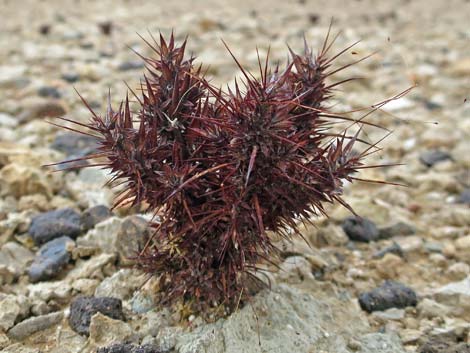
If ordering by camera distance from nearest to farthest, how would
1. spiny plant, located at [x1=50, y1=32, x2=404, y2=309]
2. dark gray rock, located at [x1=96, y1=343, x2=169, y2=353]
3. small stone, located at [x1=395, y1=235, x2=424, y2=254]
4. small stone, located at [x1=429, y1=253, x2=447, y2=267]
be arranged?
spiny plant, located at [x1=50, y1=32, x2=404, y2=309] → dark gray rock, located at [x1=96, y1=343, x2=169, y2=353] → small stone, located at [x1=429, y1=253, x2=447, y2=267] → small stone, located at [x1=395, y1=235, x2=424, y2=254]

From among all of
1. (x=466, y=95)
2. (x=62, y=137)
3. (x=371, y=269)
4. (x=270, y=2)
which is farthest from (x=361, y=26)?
(x=371, y=269)

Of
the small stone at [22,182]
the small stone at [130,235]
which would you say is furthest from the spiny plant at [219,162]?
the small stone at [22,182]

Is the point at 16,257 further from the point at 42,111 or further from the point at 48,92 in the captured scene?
the point at 48,92

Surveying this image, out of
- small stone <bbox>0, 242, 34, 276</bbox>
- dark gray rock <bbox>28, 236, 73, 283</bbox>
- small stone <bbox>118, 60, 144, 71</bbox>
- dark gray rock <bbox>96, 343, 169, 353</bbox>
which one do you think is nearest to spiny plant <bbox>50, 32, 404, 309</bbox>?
dark gray rock <bbox>96, 343, 169, 353</bbox>

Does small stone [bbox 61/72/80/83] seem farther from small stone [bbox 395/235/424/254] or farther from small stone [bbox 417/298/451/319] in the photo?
small stone [bbox 417/298/451/319]

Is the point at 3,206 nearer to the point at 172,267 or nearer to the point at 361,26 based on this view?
the point at 172,267

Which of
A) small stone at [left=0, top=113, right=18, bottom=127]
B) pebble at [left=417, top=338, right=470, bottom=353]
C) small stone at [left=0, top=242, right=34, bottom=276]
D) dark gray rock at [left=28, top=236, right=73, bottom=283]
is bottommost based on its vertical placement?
small stone at [left=0, top=242, right=34, bottom=276]
